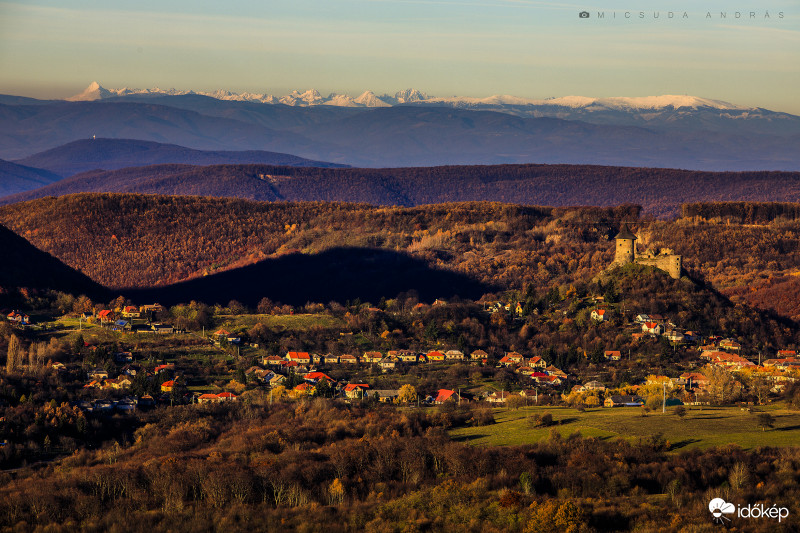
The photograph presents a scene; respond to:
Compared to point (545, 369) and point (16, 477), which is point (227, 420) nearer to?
point (16, 477)

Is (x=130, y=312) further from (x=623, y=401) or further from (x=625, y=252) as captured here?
(x=623, y=401)

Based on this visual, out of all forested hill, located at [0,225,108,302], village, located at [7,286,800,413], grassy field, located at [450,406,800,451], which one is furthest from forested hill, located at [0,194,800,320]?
grassy field, located at [450,406,800,451]

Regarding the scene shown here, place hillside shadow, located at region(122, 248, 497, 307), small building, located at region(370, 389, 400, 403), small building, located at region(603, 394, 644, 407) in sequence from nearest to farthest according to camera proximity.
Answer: small building, located at region(603, 394, 644, 407) → small building, located at region(370, 389, 400, 403) → hillside shadow, located at region(122, 248, 497, 307)

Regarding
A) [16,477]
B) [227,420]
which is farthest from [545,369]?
[16,477]

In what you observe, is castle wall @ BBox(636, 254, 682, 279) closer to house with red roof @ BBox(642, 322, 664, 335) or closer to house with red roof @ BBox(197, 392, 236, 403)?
house with red roof @ BBox(642, 322, 664, 335)

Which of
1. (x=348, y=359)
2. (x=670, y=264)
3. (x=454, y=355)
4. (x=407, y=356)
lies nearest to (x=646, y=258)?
(x=670, y=264)
